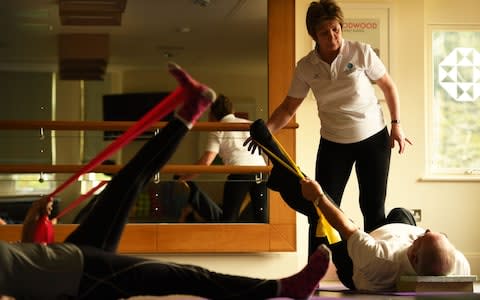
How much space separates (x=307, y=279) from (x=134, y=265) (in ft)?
1.70

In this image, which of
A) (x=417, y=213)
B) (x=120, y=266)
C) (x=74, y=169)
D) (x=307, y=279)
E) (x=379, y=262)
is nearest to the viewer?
(x=120, y=266)

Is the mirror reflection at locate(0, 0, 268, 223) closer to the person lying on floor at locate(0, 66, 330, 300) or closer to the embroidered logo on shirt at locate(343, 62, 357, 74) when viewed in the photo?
the embroidered logo on shirt at locate(343, 62, 357, 74)

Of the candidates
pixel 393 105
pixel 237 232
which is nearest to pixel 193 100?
pixel 393 105

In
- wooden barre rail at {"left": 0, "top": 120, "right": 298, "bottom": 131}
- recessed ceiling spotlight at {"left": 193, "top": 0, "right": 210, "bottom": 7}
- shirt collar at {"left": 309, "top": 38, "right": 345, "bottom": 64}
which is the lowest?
wooden barre rail at {"left": 0, "top": 120, "right": 298, "bottom": 131}

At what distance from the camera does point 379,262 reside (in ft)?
10.5

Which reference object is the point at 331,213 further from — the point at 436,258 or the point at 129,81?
the point at 129,81

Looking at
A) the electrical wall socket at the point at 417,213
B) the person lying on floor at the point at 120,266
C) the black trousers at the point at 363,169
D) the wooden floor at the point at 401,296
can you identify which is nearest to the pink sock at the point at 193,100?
the person lying on floor at the point at 120,266

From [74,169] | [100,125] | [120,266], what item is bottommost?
[120,266]

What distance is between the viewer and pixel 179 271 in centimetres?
244

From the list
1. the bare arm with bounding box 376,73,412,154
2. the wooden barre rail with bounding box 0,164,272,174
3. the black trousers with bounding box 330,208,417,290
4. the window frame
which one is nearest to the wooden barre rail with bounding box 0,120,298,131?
the wooden barre rail with bounding box 0,164,272,174

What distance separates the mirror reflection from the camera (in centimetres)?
569

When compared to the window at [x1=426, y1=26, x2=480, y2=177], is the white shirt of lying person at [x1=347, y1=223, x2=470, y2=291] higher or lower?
lower

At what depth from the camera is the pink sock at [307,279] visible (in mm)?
2539

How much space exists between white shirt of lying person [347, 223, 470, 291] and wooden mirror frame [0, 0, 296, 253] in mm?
2317
